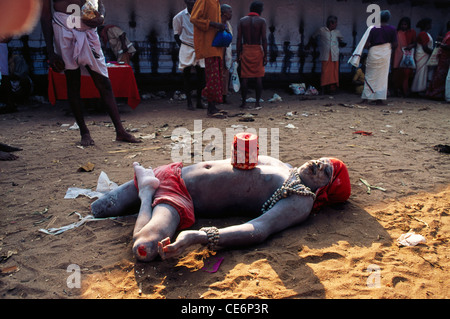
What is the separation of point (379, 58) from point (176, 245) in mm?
7834

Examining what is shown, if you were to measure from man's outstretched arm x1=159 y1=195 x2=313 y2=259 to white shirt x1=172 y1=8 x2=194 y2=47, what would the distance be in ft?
17.4

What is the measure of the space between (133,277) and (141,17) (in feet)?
27.1

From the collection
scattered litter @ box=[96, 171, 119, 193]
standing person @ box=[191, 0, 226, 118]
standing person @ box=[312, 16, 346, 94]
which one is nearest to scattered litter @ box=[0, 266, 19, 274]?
scattered litter @ box=[96, 171, 119, 193]

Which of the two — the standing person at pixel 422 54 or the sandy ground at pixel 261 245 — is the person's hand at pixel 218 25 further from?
the standing person at pixel 422 54

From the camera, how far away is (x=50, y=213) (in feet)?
7.91

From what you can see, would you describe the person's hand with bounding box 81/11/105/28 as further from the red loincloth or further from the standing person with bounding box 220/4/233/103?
the red loincloth

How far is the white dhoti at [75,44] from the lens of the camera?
3.66m

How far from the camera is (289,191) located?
6.87 feet

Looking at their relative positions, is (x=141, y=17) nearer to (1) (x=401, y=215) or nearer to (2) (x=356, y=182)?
(2) (x=356, y=182)

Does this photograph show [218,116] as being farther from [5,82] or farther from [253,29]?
[5,82]

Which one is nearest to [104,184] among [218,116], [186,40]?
[218,116]

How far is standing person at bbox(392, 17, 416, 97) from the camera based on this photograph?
912 centimetres

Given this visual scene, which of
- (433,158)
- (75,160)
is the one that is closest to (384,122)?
(433,158)
